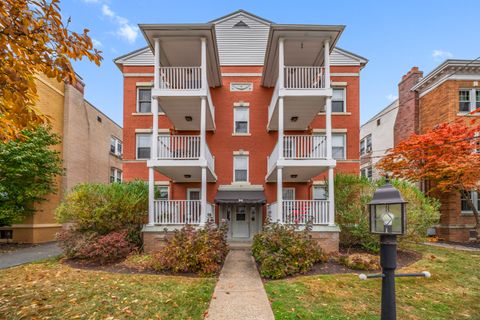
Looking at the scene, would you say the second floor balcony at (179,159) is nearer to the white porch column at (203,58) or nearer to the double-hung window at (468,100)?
the white porch column at (203,58)

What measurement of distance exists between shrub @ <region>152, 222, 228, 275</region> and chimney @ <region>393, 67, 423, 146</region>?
677 inches

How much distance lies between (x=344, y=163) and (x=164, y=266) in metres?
11.0

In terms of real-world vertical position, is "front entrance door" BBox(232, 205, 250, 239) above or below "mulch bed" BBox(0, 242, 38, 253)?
above

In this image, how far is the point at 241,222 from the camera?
14.4 m

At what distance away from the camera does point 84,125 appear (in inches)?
762

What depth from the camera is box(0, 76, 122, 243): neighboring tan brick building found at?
15.5m

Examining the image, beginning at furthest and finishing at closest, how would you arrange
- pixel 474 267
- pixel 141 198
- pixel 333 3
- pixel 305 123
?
pixel 305 123, pixel 333 3, pixel 141 198, pixel 474 267

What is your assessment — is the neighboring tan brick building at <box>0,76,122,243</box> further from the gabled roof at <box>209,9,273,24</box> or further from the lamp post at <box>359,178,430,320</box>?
the lamp post at <box>359,178,430,320</box>

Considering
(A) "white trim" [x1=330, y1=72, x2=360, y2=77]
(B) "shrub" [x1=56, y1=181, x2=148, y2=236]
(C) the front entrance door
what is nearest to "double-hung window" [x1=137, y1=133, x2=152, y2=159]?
(B) "shrub" [x1=56, y1=181, x2=148, y2=236]

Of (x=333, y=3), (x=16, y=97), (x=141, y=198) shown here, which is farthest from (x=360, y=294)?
(x=333, y=3)

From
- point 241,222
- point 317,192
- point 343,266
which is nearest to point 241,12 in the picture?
point 317,192

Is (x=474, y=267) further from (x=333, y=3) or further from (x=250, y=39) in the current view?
(x=250, y=39)

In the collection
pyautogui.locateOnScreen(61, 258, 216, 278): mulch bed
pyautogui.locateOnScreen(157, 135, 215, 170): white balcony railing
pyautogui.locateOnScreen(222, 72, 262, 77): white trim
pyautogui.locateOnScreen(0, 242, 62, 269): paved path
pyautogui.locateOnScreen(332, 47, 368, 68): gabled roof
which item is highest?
pyautogui.locateOnScreen(332, 47, 368, 68): gabled roof

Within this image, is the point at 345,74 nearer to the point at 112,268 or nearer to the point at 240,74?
the point at 240,74
